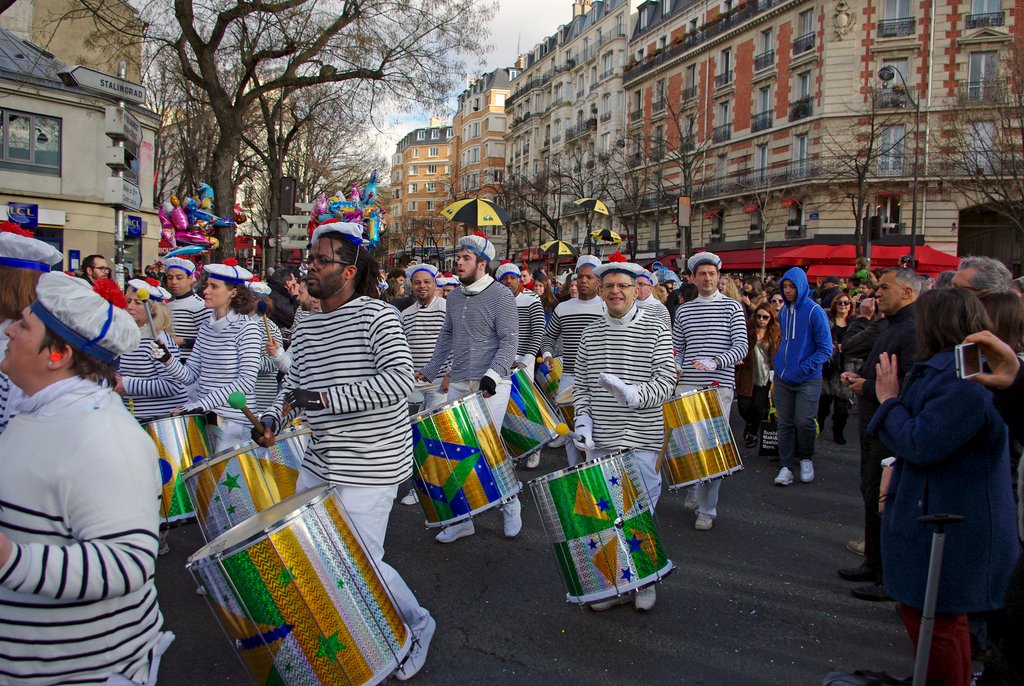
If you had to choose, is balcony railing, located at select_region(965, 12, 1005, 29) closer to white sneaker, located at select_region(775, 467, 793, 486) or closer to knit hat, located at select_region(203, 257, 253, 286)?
white sneaker, located at select_region(775, 467, 793, 486)

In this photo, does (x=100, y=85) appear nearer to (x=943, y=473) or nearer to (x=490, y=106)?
(x=943, y=473)

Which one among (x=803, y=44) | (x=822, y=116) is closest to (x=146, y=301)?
(x=822, y=116)

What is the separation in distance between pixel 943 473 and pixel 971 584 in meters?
0.41

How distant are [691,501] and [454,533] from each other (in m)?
2.03

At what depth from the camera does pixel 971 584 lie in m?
2.69

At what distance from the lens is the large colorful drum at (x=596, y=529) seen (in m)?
3.62

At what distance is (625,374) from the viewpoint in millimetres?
4422

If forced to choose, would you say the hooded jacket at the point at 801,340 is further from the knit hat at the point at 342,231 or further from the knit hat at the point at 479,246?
the knit hat at the point at 342,231

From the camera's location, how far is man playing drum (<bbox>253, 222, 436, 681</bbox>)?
320 cm

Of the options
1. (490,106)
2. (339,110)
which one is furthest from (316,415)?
(490,106)

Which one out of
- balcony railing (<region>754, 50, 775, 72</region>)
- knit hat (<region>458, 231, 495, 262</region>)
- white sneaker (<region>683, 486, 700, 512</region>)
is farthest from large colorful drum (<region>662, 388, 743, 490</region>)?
balcony railing (<region>754, 50, 775, 72</region>)

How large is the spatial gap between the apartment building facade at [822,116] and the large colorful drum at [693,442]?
25714 mm

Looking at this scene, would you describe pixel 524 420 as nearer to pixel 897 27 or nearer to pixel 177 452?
pixel 177 452

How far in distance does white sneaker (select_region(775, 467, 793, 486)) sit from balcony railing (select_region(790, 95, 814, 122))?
32197 millimetres
